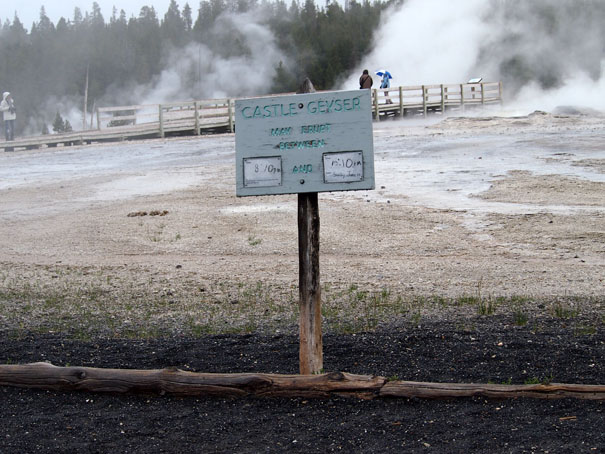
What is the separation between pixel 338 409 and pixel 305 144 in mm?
1410

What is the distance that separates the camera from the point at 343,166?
14.5 feet

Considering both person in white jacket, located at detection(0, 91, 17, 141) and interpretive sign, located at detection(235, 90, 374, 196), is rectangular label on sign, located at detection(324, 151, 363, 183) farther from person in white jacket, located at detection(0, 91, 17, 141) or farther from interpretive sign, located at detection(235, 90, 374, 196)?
person in white jacket, located at detection(0, 91, 17, 141)

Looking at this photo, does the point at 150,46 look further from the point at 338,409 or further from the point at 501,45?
the point at 338,409

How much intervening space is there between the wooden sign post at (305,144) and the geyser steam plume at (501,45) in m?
42.0

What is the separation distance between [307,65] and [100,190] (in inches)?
1634

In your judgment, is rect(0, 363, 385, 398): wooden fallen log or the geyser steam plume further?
the geyser steam plume

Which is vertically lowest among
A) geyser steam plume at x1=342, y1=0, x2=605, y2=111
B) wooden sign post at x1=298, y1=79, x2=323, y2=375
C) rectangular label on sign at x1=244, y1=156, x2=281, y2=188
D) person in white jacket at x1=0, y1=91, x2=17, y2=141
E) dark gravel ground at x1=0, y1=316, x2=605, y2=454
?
dark gravel ground at x1=0, y1=316, x2=605, y2=454

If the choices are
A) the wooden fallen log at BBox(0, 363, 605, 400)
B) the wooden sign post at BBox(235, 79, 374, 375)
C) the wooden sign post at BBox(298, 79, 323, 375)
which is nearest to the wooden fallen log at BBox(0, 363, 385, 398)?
the wooden fallen log at BBox(0, 363, 605, 400)

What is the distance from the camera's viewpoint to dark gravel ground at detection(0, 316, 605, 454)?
388 centimetres

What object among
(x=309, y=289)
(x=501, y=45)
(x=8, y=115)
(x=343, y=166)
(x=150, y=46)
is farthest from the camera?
(x=150, y=46)

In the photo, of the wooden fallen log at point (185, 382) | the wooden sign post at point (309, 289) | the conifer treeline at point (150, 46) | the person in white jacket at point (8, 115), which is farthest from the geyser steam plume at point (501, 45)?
the wooden fallen log at point (185, 382)

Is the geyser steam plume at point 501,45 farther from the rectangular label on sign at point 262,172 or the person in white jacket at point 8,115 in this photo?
the rectangular label on sign at point 262,172

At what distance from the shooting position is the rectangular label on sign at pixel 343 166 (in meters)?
4.40

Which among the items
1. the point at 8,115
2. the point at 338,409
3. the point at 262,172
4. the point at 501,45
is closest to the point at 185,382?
the point at 338,409
